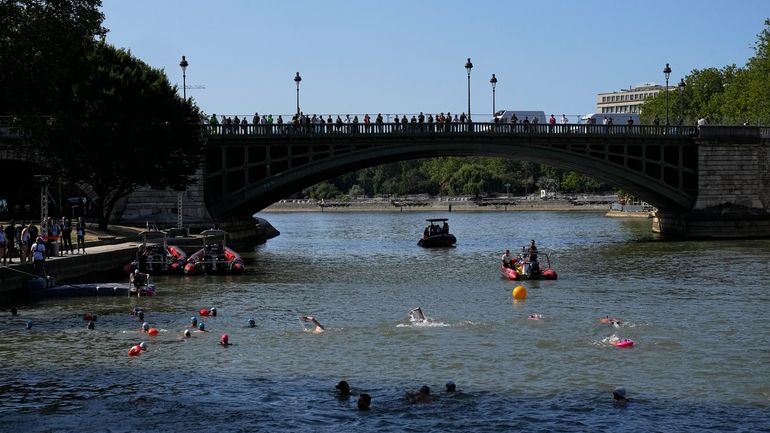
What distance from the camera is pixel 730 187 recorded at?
91.4m

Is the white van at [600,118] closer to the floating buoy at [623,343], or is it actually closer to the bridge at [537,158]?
the bridge at [537,158]

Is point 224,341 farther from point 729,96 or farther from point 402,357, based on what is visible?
point 729,96

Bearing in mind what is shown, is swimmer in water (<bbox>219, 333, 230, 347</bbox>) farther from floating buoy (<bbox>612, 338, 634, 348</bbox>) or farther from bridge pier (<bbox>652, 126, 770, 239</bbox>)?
bridge pier (<bbox>652, 126, 770, 239</bbox>)

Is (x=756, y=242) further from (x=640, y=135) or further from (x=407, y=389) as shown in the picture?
(x=407, y=389)

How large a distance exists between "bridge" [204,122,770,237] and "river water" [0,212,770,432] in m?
24.5

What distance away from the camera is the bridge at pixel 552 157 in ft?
275

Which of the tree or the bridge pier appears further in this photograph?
A: the bridge pier

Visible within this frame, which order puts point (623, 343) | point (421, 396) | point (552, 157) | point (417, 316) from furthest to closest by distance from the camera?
point (552, 157)
point (417, 316)
point (623, 343)
point (421, 396)

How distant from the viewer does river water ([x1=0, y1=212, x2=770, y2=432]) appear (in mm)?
26875

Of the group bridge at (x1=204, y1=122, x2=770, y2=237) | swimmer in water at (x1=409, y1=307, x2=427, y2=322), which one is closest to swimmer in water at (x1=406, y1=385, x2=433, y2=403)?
A: swimmer in water at (x1=409, y1=307, x2=427, y2=322)

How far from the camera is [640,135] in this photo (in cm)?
8769

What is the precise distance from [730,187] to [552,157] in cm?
1511

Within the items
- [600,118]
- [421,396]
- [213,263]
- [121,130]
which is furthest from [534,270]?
[600,118]

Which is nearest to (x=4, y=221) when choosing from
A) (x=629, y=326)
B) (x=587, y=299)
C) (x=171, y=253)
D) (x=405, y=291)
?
(x=171, y=253)
